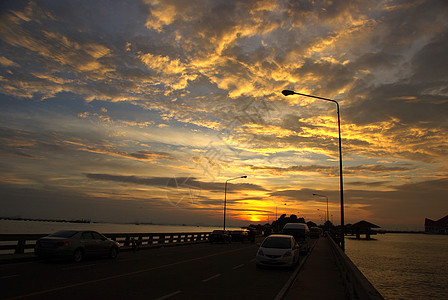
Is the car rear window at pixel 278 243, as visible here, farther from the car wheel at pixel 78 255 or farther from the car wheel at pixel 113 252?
the car wheel at pixel 78 255

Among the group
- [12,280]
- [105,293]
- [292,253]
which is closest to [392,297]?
[292,253]

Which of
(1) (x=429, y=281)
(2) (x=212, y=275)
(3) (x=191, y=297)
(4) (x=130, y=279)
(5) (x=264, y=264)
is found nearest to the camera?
(3) (x=191, y=297)

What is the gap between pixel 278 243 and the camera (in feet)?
56.1

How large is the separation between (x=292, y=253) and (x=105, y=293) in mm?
9991

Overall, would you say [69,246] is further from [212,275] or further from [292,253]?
[292,253]

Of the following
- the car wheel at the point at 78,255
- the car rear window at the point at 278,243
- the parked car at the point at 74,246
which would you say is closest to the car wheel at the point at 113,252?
the parked car at the point at 74,246

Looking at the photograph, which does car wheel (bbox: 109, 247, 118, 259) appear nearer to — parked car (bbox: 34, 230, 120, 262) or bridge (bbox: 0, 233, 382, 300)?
parked car (bbox: 34, 230, 120, 262)

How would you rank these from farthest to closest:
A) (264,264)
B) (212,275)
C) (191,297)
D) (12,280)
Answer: (264,264), (212,275), (12,280), (191,297)

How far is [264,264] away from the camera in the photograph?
16141mm

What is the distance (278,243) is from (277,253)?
3.42ft

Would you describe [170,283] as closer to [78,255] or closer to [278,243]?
[278,243]

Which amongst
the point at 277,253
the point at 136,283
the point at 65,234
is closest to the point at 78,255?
the point at 65,234

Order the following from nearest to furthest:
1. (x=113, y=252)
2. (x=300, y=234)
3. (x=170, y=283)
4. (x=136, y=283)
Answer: (x=136, y=283), (x=170, y=283), (x=113, y=252), (x=300, y=234)

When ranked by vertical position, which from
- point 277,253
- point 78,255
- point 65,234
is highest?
point 65,234
